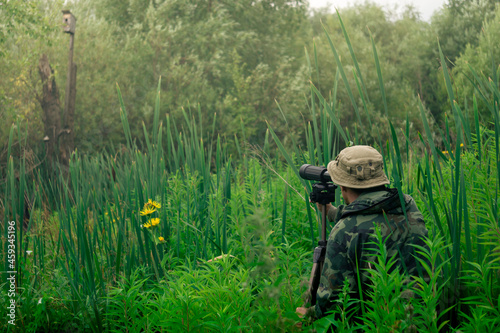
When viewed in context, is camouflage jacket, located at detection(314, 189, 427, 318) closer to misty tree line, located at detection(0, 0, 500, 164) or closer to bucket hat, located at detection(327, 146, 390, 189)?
bucket hat, located at detection(327, 146, 390, 189)

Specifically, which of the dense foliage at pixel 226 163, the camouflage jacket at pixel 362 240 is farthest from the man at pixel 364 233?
the dense foliage at pixel 226 163

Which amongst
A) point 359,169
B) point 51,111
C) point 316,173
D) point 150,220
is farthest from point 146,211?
point 51,111

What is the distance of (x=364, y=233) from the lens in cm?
193

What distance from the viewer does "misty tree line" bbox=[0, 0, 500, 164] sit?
37.7 feet

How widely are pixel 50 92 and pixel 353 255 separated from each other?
9.85m

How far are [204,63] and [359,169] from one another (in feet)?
50.3

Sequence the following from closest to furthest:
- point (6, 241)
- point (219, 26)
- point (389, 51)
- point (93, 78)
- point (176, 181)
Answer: point (6, 241) < point (176, 181) < point (93, 78) < point (219, 26) < point (389, 51)

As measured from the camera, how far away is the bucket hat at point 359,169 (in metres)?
2.09

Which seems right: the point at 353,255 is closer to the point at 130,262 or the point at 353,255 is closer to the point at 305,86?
the point at 130,262

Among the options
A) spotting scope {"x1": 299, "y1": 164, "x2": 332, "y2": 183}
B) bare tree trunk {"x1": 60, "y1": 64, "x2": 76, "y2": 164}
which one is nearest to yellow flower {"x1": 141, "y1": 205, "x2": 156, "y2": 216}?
spotting scope {"x1": 299, "y1": 164, "x2": 332, "y2": 183}

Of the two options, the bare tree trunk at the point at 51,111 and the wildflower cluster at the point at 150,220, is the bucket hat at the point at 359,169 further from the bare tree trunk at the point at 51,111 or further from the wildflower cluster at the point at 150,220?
the bare tree trunk at the point at 51,111

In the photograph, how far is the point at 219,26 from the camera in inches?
723

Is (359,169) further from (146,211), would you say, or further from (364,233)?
(146,211)

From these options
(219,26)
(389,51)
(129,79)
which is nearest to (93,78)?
(129,79)
